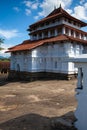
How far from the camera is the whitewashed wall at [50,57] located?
24345 millimetres

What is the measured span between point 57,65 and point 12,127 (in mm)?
18199

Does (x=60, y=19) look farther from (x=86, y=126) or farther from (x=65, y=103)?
(x=86, y=126)

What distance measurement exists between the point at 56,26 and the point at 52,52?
4.72 metres

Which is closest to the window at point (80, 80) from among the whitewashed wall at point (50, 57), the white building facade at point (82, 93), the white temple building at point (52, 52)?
the white building facade at point (82, 93)

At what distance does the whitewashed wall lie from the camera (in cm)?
2435

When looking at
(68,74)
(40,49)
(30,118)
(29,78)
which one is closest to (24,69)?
(29,78)

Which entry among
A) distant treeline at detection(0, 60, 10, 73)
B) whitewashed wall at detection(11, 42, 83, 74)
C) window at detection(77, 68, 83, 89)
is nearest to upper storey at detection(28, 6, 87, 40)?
whitewashed wall at detection(11, 42, 83, 74)

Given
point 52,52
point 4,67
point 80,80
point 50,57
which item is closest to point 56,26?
point 52,52

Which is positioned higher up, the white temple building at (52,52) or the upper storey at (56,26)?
the upper storey at (56,26)

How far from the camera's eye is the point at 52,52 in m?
26.4

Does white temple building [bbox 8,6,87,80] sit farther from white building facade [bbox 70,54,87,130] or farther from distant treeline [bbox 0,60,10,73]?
white building facade [bbox 70,54,87,130]

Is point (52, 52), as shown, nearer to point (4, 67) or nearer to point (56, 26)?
point (56, 26)

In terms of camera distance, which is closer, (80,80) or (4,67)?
(80,80)

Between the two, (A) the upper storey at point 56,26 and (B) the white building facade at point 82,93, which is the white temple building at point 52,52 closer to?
(A) the upper storey at point 56,26
